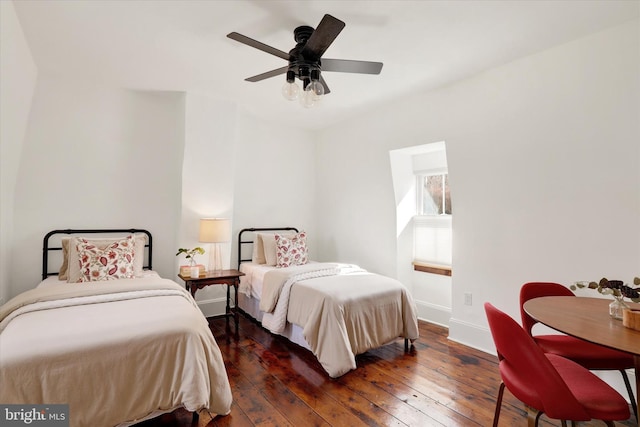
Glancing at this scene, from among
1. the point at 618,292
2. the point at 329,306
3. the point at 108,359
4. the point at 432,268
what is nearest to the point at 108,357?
the point at 108,359

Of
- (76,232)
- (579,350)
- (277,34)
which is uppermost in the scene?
(277,34)

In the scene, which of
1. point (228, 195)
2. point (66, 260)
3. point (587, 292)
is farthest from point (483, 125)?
point (66, 260)

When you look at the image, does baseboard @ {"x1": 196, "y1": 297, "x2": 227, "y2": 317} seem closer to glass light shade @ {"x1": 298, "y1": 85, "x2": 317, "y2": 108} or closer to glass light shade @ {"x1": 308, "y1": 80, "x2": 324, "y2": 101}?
glass light shade @ {"x1": 298, "y1": 85, "x2": 317, "y2": 108}

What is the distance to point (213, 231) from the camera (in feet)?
11.7

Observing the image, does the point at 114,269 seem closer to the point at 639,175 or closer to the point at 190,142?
the point at 190,142

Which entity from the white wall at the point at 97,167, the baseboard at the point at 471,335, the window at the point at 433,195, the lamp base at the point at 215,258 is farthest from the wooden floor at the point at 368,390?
the white wall at the point at 97,167

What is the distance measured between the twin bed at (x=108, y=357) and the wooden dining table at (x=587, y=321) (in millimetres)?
1893

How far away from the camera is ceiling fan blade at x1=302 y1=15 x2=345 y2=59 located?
1.70 meters

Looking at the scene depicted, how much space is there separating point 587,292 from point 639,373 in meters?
1.33

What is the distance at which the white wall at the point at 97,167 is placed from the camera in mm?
3182

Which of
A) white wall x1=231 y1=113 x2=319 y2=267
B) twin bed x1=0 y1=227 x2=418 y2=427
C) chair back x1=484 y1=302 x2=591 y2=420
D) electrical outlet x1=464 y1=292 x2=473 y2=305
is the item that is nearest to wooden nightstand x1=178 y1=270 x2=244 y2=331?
twin bed x1=0 y1=227 x2=418 y2=427

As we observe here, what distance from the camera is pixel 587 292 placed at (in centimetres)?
242

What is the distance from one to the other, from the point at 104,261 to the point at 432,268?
3.50 meters

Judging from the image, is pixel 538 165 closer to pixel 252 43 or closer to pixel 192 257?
pixel 252 43
